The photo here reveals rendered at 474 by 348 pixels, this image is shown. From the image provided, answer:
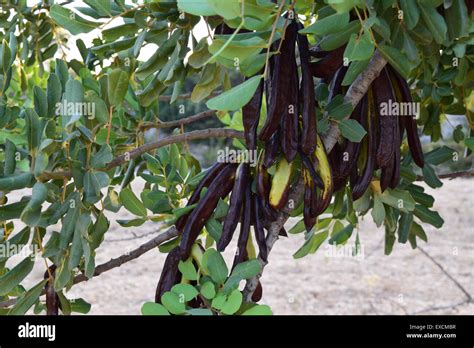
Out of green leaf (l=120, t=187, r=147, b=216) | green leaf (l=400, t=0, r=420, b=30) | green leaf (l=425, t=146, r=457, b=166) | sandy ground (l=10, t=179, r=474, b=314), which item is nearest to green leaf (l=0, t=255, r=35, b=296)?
green leaf (l=120, t=187, r=147, b=216)

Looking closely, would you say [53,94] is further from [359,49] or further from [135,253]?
[359,49]

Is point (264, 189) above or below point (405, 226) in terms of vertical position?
above

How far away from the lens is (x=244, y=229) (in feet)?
2.10

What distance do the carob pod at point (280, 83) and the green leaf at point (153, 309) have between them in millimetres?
175

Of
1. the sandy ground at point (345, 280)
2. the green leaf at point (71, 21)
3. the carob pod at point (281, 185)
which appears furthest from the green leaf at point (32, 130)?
the sandy ground at point (345, 280)

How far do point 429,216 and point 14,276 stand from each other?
0.53 m

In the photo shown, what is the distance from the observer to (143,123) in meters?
0.89

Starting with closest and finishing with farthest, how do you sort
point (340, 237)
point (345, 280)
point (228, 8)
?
point (228, 8) → point (340, 237) → point (345, 280)

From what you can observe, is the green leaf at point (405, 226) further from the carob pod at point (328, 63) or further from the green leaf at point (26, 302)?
the green leaf at point (26, 302)

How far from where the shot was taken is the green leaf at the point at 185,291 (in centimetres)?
60

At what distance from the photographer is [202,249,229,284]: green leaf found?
60cm

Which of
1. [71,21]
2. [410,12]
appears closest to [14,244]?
[71,21]

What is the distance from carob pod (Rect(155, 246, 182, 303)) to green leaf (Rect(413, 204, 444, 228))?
39cm
